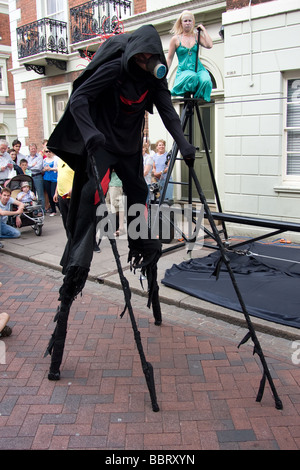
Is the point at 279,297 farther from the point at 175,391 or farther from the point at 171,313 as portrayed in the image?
the point at 175,391

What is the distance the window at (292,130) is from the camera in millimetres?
7164

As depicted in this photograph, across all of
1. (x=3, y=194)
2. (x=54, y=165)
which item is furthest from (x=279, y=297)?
(x=54, y=165)

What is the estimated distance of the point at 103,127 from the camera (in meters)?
3.20

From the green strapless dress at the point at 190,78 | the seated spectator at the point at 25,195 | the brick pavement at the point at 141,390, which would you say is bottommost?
the brick pavement at the point at 141,390

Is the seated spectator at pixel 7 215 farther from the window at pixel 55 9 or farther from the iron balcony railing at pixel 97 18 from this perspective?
the window at pixel 55 9

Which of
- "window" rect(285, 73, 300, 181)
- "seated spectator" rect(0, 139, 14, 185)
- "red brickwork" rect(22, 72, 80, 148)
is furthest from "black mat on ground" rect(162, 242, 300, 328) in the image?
"red brickwork" rect(22, 72, 80, 148)

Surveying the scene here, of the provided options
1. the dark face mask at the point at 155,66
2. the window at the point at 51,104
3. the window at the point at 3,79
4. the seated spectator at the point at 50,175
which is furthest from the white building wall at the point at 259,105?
the window at the point at 3,79

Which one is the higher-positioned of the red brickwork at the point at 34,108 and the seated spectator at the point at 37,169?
the red brickwork at the point at 34,108

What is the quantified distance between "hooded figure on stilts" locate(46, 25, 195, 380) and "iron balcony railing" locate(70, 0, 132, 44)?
8.12m

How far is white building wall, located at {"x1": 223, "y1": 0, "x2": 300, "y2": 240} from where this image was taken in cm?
697

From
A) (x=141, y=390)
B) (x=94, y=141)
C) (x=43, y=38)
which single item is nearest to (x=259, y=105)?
(x=94, y=141)

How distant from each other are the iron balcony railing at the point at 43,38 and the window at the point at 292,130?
7.91 m

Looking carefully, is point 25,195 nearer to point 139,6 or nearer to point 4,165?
point 4,165

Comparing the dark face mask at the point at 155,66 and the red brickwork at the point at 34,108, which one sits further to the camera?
the red brickwork at the point at 34,108
